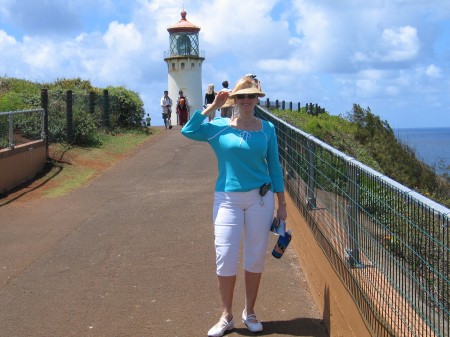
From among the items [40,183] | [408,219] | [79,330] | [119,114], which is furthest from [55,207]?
[119,114]

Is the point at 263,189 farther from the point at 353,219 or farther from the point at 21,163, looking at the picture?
the point at 21,163

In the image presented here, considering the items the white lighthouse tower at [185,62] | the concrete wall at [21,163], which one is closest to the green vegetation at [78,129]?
the concrete wall at [21,163]

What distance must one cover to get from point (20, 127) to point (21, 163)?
1450mm

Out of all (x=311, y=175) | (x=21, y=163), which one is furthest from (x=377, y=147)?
(x=311, y=175)

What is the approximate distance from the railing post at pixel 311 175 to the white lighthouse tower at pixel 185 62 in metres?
37.2

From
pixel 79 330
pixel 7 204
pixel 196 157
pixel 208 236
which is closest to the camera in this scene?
pixel 79 330

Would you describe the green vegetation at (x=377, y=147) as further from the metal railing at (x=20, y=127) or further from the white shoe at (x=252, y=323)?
the white shoe at (x=252, y=323)

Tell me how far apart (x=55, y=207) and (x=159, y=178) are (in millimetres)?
3386

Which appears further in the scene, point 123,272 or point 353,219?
point 123,272

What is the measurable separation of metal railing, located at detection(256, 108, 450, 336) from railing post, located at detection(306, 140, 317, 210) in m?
0.04

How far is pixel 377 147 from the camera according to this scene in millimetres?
29172

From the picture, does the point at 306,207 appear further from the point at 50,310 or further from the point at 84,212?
the point at 84,212

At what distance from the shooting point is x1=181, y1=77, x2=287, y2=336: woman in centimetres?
547

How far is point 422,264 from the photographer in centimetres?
357
